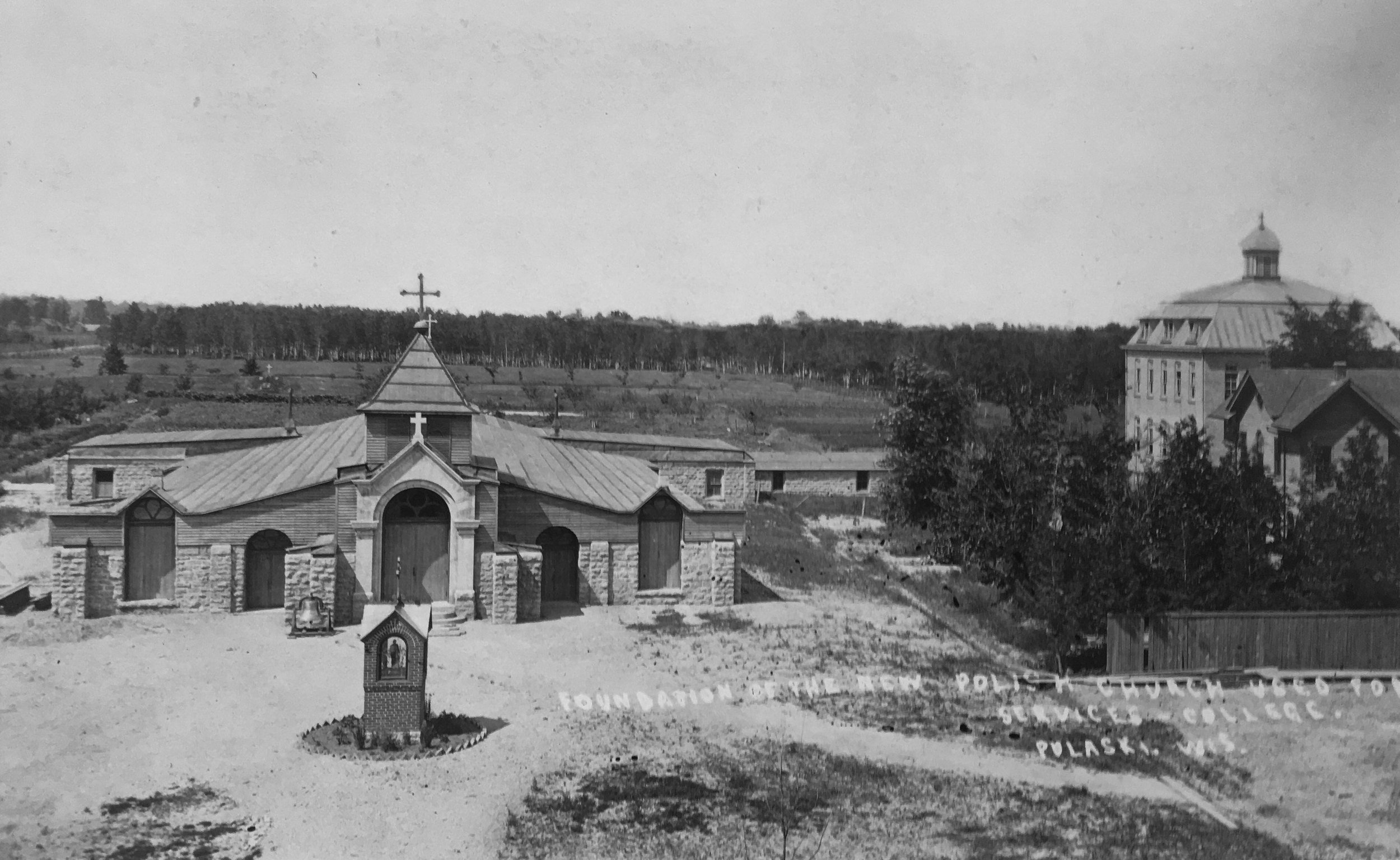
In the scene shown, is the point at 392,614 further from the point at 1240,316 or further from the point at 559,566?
the point at 1240,316

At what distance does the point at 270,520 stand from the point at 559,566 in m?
7.49

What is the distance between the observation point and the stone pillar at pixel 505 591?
30844 mm

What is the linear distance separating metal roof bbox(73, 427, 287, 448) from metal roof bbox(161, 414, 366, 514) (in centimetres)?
704

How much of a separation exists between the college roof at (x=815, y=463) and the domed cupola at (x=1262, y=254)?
1853cm

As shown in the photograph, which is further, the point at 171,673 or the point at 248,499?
the point at 248,499

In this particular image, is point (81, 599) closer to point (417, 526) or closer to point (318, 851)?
point (417, 526)

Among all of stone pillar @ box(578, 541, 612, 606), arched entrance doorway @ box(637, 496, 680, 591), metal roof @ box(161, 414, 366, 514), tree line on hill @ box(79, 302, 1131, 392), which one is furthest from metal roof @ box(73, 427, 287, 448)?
tree line on hill @ box(79, 302, 1131, 392)

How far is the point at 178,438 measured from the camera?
4653 cm

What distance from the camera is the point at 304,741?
2147 centimetres

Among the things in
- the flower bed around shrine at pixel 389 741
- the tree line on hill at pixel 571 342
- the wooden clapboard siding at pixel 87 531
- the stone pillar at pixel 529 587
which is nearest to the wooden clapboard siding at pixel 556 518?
the stone pillar at pixel 529 587

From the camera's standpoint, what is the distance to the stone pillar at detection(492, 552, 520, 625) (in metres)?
30.8

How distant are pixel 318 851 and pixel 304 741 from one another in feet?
15.5

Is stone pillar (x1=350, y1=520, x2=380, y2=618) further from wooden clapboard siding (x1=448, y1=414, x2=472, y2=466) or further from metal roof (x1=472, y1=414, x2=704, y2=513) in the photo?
metal roof (x1=472, y1=414, x2=704, y2=513)

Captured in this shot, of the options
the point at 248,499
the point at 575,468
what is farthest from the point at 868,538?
the point at 248,499
